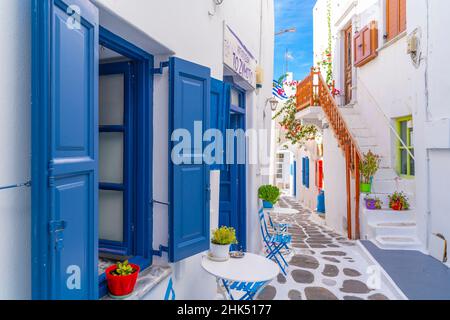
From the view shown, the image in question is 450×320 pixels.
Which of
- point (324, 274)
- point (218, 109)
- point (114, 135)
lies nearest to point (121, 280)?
point (114, 135)

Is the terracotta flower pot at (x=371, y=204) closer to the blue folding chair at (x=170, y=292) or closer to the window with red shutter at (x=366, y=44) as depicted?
the window with red shutter at (x=366, y=44)

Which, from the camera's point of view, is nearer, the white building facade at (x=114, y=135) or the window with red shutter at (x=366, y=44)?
the white building facade at (x=114, y=135)

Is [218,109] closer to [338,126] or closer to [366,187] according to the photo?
[366,187]

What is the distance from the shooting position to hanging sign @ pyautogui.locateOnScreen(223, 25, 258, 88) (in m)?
4.32

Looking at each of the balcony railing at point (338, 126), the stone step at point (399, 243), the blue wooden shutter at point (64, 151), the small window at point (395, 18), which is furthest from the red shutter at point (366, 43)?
the blue wooden shutter at point (64, 151)

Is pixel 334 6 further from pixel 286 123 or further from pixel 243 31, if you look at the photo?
pixel 243 31

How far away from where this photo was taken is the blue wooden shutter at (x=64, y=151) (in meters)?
1.44

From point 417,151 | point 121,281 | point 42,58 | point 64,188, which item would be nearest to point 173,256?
point 121,281

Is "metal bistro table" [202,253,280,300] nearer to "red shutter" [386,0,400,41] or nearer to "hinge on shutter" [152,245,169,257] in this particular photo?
"hinge on shutter" [152,245,169,257]

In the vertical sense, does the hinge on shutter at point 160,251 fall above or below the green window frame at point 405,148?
below

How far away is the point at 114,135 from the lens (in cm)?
294

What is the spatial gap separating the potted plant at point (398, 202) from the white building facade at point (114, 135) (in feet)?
11.0

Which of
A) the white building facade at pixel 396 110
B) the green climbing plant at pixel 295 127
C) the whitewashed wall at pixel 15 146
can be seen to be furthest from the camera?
the green climbing plant at pixel 295 127
